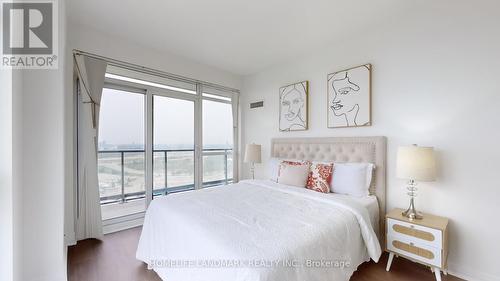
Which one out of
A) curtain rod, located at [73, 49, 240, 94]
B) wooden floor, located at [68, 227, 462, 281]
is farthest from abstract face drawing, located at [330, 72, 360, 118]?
curtain rod, located at [73, 49, 240, 94]

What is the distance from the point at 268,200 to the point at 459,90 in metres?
2.09

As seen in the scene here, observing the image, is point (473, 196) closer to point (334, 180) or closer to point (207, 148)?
point (334, 180)

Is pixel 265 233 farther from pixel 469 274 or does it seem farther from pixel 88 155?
pixel 88 155

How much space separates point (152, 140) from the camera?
3.25 metres

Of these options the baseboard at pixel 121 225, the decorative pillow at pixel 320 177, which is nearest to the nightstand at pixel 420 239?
the decorative pillow at pixel 320 177

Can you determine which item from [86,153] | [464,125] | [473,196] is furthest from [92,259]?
[464,125]

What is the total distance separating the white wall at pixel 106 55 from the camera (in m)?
2.39

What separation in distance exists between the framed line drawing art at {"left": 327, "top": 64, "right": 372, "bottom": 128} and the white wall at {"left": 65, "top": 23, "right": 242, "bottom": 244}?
2.16 metres

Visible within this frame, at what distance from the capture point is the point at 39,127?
5.14 feet

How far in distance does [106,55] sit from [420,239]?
3988mm

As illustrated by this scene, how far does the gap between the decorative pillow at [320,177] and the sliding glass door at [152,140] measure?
197cm

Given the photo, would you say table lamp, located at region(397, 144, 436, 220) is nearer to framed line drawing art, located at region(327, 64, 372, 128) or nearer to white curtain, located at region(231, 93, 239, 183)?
framed line drawing art, located at region(327, 64, 372, 128)

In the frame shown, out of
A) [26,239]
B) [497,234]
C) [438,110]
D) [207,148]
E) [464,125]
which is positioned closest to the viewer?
[26,239]

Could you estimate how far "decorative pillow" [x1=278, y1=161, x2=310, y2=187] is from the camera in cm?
271
